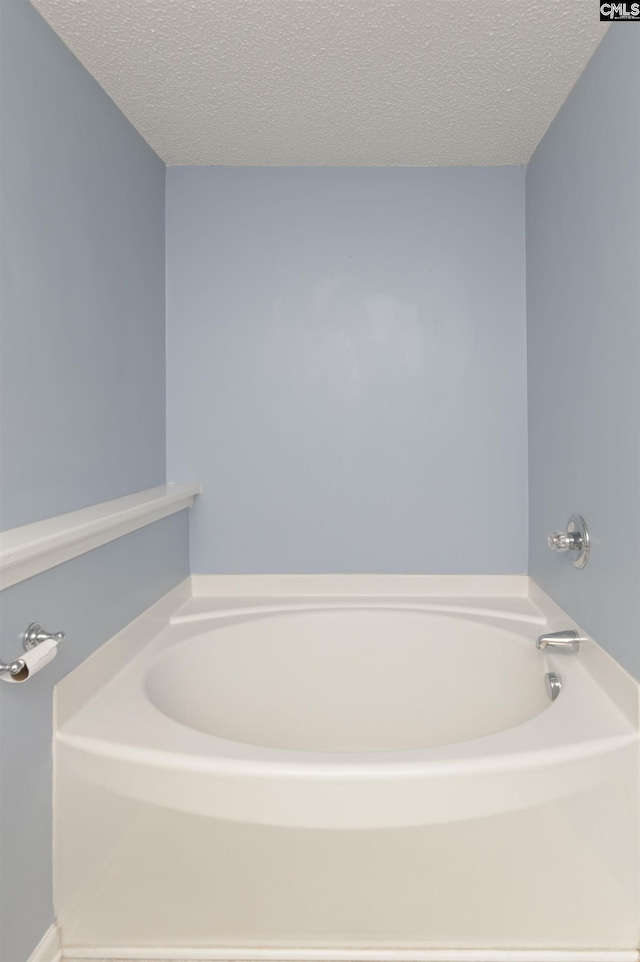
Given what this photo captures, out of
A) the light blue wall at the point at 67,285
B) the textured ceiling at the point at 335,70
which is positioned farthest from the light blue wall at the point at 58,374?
the textured ceiling at the point at 335,70

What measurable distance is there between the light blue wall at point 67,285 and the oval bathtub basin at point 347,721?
0.55 meters

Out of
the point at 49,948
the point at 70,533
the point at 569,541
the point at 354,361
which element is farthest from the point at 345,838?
the point at 354,361

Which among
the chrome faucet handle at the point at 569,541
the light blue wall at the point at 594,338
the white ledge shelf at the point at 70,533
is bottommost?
the chrome faucet handle at the point at 569,541

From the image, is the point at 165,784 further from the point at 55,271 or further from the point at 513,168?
the point at 513,168

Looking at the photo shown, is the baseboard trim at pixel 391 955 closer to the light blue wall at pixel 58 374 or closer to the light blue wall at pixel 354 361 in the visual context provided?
the light blue wall at pixel 58 374

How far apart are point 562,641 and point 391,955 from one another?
34.3 inches

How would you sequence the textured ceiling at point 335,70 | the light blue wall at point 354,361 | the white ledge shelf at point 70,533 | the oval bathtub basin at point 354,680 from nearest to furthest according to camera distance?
the white ledge shelf at point 70,533
the textured ceiling at point 335,70
the oval bathtub basin at point 354,680
the light blue wall at point 354,361

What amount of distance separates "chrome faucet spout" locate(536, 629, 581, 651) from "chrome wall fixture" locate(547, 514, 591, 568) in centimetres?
19

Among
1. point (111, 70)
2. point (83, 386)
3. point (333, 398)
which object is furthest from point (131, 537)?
point (111, 70)

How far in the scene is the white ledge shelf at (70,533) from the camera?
52.7 inches

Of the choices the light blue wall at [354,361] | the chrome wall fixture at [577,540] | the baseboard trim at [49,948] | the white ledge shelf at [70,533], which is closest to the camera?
the white ledge shelf at [70,533]

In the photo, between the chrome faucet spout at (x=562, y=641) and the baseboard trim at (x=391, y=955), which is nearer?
the baseboard trim at (x=391, y=955)

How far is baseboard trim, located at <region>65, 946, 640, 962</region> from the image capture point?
149 cm

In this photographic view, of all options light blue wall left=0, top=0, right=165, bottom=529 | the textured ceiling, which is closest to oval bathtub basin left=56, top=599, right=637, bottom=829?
light blue wall left=0, top=0, right=165, bottom=529
